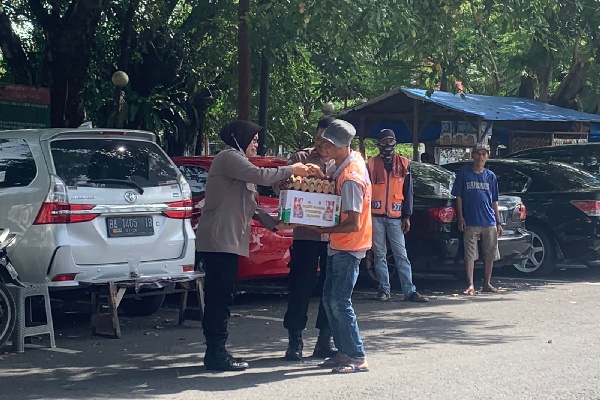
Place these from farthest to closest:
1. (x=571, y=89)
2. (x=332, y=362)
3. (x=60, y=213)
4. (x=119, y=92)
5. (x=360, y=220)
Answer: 1. (x=571, y=89)
2. (x=119, y=92)
3. (x=60, y=213)
4. (x=332, y=362)
5. (x=360, y=220)

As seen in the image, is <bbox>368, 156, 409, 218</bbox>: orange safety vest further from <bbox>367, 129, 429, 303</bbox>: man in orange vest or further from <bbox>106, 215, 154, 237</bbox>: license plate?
<bbox>106, 215, 154, 237</bbox>: license plate

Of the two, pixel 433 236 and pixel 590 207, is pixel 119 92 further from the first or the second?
pixel 590 207

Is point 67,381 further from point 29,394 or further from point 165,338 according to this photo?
point 165,338

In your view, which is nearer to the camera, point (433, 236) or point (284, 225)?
point (284, 225)

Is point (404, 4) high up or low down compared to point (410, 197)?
up

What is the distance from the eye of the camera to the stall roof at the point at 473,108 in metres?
19.7

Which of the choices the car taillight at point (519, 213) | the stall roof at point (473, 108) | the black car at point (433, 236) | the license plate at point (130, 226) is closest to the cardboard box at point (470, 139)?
the stall roof at point (473, 108)

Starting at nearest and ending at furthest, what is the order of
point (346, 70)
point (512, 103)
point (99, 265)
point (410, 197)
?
point (99, 265) → point (410, 197) → point (346, 70) → point (512, 103)

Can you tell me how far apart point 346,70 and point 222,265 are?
11.3 meters

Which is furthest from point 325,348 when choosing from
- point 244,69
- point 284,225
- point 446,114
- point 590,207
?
point 446,114

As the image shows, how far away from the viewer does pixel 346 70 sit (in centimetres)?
1841

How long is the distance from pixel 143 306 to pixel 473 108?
11281mm

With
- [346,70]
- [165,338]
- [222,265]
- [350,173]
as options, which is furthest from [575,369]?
[346,70]

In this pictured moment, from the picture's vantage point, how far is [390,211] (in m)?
11.4
